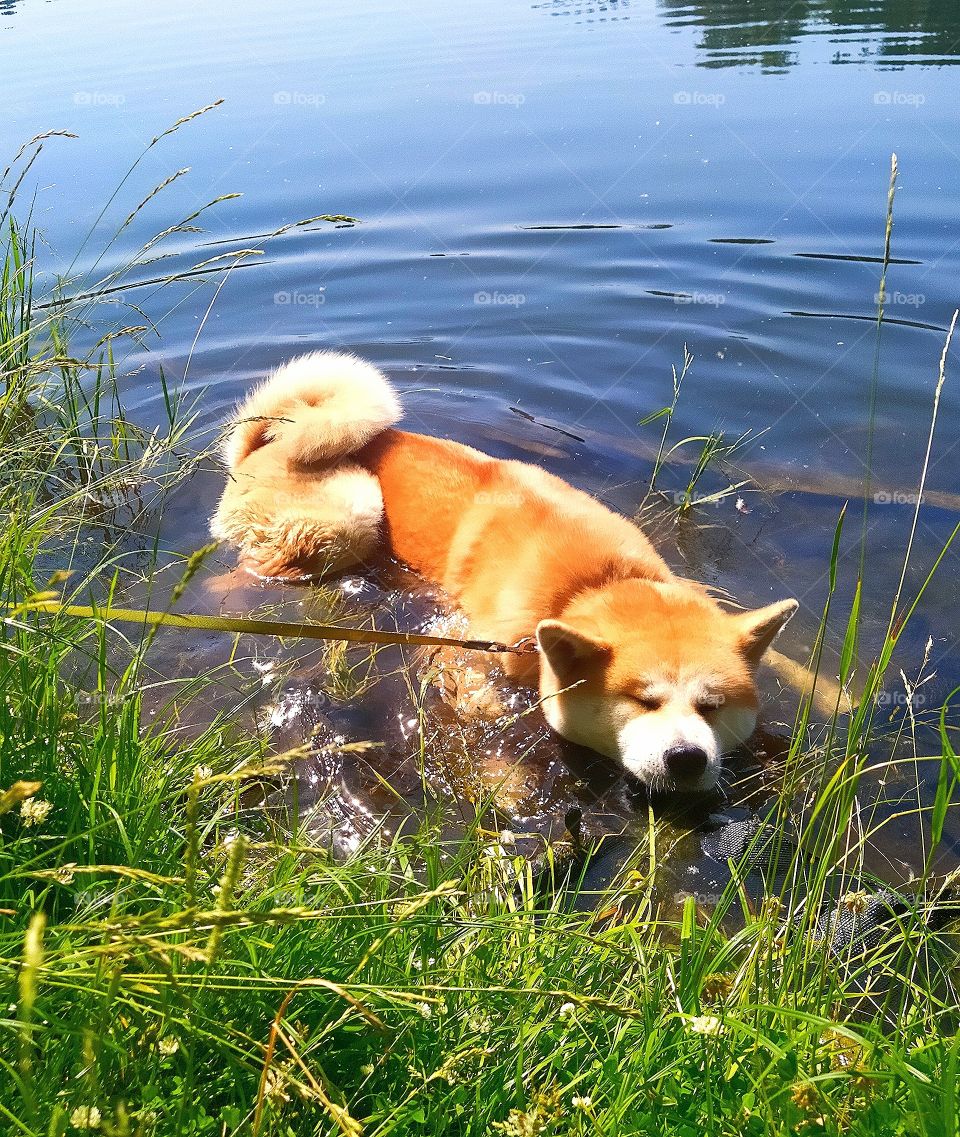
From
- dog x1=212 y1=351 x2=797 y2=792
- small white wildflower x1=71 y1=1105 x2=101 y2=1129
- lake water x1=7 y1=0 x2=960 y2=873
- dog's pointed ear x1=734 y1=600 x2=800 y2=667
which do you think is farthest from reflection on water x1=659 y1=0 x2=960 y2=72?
small white wildflower x1=71 y1=1105 x2=101 y2=1129

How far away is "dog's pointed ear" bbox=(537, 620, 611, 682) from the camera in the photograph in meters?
2.98

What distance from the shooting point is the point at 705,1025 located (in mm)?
1472

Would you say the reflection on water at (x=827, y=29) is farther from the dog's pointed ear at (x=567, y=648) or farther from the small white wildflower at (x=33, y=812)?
the small white wildflower at (x=33, y=812)

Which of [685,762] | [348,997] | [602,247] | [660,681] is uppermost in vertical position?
[602,247]

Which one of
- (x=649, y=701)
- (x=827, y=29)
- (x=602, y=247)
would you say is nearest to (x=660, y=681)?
(x=649, y=701)

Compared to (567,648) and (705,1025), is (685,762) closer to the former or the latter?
(567,648)

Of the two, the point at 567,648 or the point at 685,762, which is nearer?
the point at 685,762

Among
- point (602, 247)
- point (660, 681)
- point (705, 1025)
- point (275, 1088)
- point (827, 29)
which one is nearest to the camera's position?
point (275, 1088)

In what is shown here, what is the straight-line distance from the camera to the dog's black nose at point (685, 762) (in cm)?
286

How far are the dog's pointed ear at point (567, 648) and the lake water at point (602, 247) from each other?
1.26 feet

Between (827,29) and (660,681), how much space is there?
40.1 feet

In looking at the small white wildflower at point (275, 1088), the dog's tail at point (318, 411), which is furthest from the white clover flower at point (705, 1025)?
the dog's tail at point (318, 411)

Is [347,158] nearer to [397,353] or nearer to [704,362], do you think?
[397,353]

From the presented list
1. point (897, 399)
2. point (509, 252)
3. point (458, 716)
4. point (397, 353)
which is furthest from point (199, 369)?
point (897, 399)
